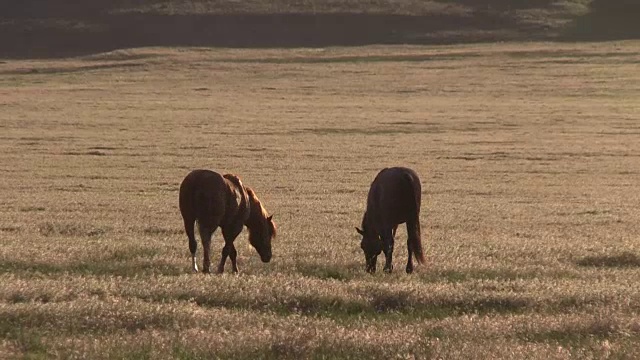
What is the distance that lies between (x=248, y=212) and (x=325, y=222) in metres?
5.45

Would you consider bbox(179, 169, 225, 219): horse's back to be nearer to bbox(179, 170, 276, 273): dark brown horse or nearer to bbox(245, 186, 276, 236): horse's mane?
bbox(179, 170, 276, 273): dark brown horse

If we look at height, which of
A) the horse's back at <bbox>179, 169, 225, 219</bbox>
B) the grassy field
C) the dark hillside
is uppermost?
the horse's back at <bbox>179, 169, 225, 219</bbox>

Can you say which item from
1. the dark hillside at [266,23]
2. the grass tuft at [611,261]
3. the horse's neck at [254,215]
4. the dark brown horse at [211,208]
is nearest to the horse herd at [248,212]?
the dark brown horse at [211,208]

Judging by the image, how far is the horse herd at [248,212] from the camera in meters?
13.2

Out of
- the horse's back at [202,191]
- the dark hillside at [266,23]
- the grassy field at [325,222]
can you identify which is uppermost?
the horse's back at [202,191]

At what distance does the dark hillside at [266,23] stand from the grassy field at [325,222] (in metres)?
48.7

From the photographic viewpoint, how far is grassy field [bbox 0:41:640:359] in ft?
28.5

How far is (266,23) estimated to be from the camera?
120 meters

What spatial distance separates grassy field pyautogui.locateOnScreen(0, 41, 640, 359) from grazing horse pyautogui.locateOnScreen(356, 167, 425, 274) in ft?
1.39

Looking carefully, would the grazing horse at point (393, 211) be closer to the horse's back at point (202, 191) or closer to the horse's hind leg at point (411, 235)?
the horse's hind leg at point (411, 235)

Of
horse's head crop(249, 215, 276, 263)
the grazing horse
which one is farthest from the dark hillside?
the grazing horse

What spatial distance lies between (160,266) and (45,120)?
35.8 metres

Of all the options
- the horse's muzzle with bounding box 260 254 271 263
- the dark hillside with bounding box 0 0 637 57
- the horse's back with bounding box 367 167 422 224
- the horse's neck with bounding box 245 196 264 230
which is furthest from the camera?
the dark hillside with bounding box 0 0 637 57

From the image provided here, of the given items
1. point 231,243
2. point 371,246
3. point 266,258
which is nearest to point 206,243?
point 231,243
